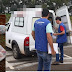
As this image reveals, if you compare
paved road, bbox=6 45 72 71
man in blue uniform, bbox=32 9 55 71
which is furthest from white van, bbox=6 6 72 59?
man in blue uniform, bbox=32 9 55 71

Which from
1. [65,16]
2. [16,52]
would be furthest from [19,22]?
[65,16]

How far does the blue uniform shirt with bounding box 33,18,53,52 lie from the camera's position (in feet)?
11.8

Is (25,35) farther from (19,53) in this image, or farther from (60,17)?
(60,17)

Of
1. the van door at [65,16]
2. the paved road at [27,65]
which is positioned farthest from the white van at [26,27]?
the paved road at [27,65]

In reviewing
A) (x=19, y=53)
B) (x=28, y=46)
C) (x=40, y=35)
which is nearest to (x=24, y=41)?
(x=28, y=46)

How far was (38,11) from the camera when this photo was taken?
5.86 meters

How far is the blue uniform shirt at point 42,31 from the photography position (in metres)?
3.58

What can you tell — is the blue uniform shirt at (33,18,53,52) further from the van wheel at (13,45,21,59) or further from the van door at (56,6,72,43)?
the van wheel at (13,45,21,59)

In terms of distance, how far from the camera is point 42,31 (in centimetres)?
364

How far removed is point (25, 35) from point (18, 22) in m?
0.77

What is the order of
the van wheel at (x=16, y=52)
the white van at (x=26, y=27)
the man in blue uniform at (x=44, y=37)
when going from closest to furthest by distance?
the man in blue uniform at (x=44, y=37) → the white van at (x=26, y=27) → the van wheel at (x=16, y=52)

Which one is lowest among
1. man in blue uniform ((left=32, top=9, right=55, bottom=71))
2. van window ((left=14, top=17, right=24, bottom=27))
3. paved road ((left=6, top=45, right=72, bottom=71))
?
paved road ((left=6, top=45, right=72, bottom=71))

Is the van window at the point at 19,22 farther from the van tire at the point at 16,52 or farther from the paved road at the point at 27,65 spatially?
the paved road at the point at 27,65

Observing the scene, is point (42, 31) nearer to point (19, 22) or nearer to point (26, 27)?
point (26, 27)
